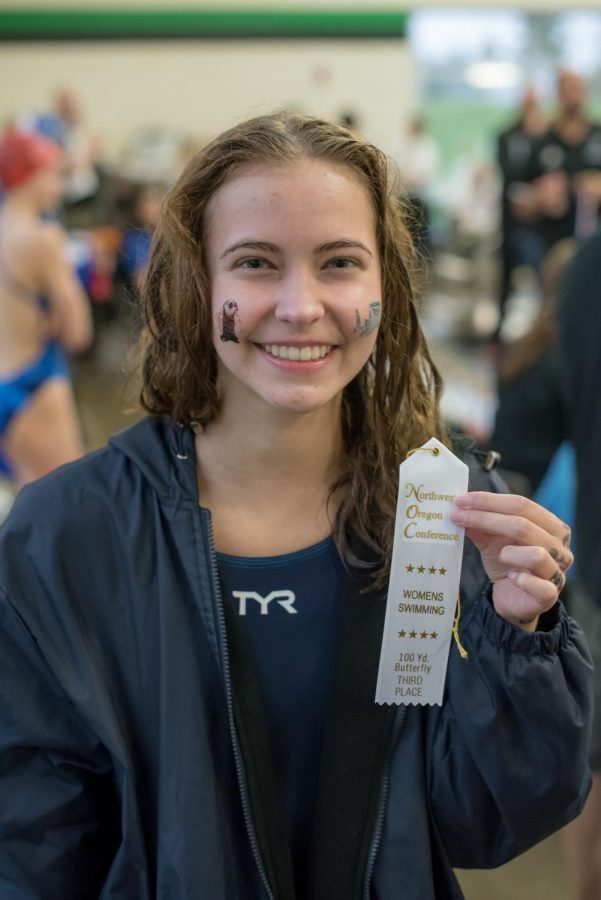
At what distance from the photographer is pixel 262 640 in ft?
4.45

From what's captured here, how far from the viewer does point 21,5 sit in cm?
1326

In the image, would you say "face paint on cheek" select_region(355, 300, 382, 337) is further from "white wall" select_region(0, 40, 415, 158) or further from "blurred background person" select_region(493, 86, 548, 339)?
"white wall" select_region(0, 40, 415, 158)

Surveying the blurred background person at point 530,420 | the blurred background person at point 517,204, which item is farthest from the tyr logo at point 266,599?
the blurred background person at point 517,204

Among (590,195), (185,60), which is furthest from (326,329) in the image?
(185,60)

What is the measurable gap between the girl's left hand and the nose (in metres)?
0.29

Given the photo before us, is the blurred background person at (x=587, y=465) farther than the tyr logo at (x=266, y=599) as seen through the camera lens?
Yes

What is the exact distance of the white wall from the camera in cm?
1354

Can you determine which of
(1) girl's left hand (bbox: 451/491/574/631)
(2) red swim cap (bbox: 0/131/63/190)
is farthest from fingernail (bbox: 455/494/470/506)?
(2) red swim cap (bbox: 0/131/63/190)

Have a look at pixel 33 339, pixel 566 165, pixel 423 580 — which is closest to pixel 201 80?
pixel 566 165

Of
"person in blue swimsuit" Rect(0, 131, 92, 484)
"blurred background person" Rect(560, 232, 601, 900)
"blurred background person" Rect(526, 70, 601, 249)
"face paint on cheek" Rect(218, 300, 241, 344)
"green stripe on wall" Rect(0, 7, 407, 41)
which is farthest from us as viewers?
"green stripe on wall" Rect(0, 7, 407, 41)

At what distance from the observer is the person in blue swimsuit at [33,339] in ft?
13.1

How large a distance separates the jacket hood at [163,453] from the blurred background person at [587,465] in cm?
94

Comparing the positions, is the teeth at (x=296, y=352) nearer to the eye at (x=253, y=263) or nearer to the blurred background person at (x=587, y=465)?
the eye at (x=253, y=263)

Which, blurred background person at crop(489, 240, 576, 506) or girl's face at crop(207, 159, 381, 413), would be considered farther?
blurred background person at crop(489, 240, 576, 506)
